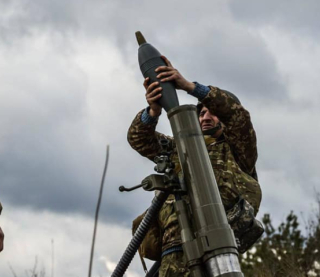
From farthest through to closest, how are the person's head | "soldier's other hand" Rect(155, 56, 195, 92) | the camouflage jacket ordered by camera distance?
the person's head
the camouflage jacket
"soldier's other hand" Rect(155, 56, 195, 92)

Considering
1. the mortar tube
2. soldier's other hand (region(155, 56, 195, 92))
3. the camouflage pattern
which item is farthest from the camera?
the camouflage pattern

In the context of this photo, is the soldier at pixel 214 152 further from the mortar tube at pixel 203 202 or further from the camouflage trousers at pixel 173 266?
the mortar tube at pixel 203 202

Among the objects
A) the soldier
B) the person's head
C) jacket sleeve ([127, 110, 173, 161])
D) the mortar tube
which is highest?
the person's head

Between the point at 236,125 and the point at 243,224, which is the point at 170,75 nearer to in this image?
the point at 236,125

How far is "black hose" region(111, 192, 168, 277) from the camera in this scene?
372cm

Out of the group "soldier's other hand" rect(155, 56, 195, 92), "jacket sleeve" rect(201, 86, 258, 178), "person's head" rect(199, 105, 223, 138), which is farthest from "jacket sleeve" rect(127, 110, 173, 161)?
"soldier's other hand" rect(155, 56, 195, 92)

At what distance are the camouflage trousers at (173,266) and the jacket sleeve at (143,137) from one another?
0.82 m

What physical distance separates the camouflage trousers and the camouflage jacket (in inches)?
2.8

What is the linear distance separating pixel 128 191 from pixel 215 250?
705mm

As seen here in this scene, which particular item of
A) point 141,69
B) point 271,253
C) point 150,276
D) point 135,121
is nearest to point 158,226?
point 150,276

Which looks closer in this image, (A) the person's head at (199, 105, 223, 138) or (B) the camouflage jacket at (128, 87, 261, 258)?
(B) the camouflage jacket at (128, 87, 261, 258)

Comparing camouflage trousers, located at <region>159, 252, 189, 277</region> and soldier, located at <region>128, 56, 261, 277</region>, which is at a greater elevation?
soldier, located at <region>128, 56, 261, 277</region>

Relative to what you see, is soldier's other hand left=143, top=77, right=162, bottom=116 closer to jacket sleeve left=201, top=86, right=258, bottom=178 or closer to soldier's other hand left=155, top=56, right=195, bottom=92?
soldier's other hand left=155, top=56, right=195, bottom=92

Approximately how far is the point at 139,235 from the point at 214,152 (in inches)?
33.2
